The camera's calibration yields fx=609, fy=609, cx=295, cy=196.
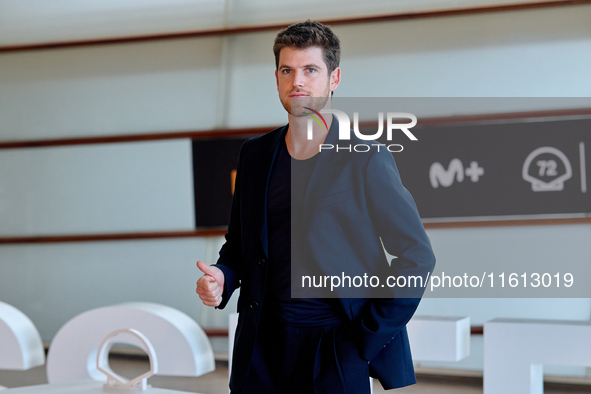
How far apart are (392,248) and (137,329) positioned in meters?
2.25

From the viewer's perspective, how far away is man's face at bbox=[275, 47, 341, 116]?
1186mm

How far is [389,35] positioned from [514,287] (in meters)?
1.71

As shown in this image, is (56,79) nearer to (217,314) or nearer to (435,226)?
(217,314)

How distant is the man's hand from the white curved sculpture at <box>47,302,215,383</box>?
1.95 meters

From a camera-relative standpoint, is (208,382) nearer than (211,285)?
No

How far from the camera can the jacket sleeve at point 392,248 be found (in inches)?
44.0

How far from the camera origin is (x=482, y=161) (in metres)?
3.51

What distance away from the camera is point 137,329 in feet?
10.2

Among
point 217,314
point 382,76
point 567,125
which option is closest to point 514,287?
point 567,125

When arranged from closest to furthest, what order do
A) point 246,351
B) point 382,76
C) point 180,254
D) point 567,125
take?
point 246,351 < point 567,125 < point 382,76 < point 180,254

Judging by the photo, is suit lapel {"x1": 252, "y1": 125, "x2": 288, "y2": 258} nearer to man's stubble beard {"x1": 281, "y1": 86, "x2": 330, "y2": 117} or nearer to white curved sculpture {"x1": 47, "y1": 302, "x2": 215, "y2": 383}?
man's stubble beard {"x1": 281, "y1": 86, "x2": 330, "y2": 117}

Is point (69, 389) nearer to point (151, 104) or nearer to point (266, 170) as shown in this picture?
point (266, 170)

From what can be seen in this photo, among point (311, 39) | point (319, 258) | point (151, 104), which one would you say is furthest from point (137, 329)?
point (311, 39)

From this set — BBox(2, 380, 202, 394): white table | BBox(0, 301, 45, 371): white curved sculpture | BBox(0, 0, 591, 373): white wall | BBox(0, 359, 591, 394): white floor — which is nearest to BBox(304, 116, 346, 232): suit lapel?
BBox(2, 380, 202, 394): white table
